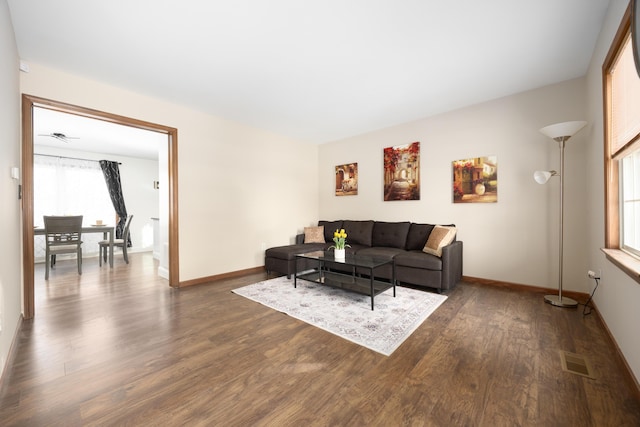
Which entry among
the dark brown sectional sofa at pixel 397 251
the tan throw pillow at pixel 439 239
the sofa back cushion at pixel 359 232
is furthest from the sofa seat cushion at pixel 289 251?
the tan throw pillow at pixel 439 239

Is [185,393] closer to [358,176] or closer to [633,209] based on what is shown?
[633,209]

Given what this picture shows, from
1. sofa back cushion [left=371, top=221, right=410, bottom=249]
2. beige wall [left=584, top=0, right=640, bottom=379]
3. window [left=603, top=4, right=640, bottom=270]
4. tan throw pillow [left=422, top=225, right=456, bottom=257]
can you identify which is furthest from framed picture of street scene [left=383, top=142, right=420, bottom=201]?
window [left=603, top=4, right=640, bottom=270]

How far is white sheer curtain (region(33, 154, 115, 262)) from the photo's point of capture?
5777 mm

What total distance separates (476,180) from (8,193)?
5016 mm

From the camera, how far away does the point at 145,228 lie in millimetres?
7324

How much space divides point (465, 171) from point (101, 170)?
8061 millimetres

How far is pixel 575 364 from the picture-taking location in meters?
1.81

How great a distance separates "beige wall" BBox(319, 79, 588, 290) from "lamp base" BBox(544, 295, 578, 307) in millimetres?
292

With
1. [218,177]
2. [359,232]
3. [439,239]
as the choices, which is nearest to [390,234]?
[359,232]

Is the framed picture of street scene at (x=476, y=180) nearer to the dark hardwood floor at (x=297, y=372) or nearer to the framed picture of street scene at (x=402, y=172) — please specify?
the framed picture of street scene at (x=402, y=172)

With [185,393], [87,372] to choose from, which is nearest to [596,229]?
[185,393]

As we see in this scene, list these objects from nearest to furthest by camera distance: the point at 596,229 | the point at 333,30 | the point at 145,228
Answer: the point at 333,30, the point at 596,229, the point at 145,228

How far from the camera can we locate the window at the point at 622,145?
1765 mm

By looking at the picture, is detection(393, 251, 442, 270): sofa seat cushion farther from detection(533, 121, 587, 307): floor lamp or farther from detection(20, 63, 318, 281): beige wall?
detection(20, 63, 318, 281): beige wall
